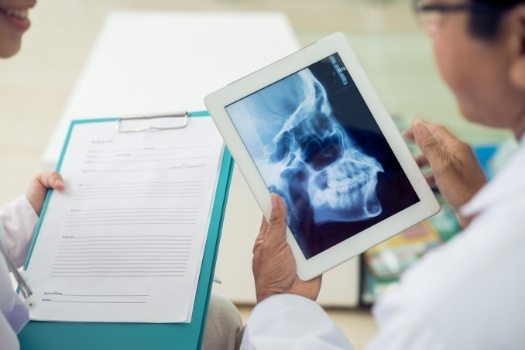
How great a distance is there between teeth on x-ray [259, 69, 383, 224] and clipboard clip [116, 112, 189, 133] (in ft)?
0.67

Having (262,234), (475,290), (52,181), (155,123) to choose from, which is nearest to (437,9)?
(475,290)

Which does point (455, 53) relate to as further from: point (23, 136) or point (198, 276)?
point (23, 136)

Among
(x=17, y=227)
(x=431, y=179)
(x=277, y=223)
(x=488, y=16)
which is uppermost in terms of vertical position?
(x=488, y=16)

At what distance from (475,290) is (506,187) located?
11 cm

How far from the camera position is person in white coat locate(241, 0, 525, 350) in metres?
0.59

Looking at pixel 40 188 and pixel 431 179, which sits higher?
pixel 40 188

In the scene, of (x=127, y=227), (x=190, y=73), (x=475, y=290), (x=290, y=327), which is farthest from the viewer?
(x=190, y=73)

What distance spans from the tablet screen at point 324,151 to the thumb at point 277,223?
2cm

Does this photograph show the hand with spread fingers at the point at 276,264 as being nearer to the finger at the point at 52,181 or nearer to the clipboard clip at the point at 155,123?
the clipboard clip at the point at 155,123

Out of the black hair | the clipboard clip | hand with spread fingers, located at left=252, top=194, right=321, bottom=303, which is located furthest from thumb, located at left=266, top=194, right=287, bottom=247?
the black hair

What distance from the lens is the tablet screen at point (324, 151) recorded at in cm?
97

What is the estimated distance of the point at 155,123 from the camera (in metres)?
1.11

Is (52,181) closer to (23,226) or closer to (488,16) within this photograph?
(23,226)

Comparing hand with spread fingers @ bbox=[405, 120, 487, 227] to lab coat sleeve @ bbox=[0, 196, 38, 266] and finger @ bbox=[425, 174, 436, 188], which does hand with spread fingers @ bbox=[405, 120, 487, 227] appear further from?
lab coat sleeve @ bbox=[0, 196, 38, 266]
